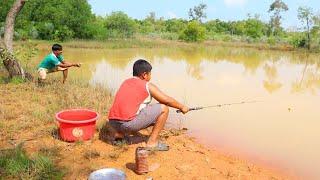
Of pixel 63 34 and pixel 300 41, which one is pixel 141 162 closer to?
pixel 63 34

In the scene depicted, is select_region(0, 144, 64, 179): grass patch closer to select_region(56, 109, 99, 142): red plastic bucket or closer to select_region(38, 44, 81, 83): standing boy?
select_region(56, 109, 99, 142): red plastic bucket

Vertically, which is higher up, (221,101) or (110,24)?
(110,24)

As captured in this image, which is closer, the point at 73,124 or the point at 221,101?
the point at 73,124

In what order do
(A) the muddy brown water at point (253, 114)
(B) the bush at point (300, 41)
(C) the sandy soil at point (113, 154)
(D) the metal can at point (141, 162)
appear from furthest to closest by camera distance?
(B) the bush at point (300, 41), (A) the muddy brown water at point (253, 114), (C) the sandy soil at point (113, 154), (D) the metal can at point (141, 162)

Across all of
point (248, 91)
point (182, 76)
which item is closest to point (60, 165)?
point (248, 91)

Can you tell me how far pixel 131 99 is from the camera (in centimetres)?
459

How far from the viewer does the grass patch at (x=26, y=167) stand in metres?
3.82

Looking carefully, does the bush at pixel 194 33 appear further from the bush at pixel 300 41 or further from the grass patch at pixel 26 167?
the grass patch at pixel 26 167

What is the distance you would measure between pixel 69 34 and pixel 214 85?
23.6 meters

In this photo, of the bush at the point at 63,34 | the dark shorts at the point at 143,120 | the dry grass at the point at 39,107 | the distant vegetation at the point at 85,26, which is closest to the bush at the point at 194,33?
the distant vegetation at the point at 85,26

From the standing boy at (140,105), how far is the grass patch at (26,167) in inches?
38.5

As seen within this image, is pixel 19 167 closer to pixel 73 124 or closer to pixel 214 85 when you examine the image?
pixel 73 124

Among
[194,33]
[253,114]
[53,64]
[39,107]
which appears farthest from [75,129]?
[194,33]

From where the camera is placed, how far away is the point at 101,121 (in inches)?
237
